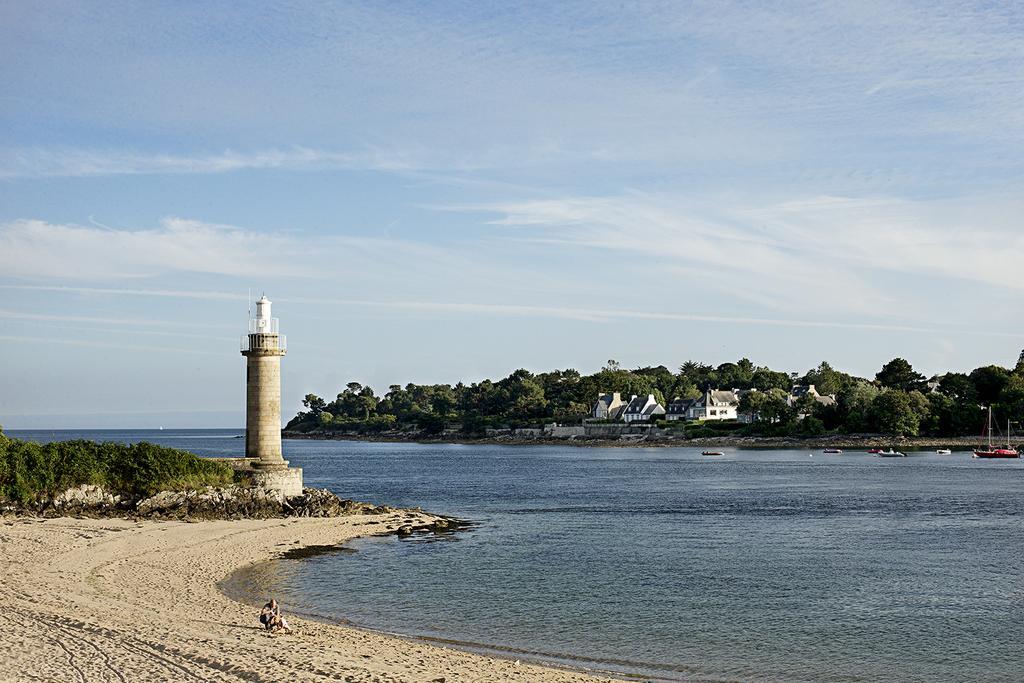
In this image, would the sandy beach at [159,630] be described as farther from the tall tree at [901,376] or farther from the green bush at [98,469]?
the tall tree at [901,376]

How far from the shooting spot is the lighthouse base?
4200cm

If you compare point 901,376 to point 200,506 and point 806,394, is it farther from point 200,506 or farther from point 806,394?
point 200,506

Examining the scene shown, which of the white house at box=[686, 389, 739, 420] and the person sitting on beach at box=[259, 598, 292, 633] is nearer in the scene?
the person sitting on beach at box=[259, 598, 292, 633]

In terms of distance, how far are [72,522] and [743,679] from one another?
Result: 82.2 feet

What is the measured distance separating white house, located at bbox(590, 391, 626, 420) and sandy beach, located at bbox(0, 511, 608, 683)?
14909 centimetres

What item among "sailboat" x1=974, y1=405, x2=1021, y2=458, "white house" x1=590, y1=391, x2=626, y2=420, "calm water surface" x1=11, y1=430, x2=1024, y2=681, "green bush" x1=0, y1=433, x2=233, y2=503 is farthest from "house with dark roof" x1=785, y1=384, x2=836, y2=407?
"green bush" x1=0, y1=433, x2=233, y2=503

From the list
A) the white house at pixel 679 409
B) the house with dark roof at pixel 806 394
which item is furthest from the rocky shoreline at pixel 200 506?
the white house at pixel 679 409

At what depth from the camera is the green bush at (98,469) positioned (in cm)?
3744

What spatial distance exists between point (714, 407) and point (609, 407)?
21.5 metres

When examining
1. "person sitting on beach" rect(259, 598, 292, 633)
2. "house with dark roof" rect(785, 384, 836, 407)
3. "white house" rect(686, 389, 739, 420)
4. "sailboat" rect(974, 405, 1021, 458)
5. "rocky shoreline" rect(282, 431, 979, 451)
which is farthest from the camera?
"white house" rect(686, 389, 739, 420)

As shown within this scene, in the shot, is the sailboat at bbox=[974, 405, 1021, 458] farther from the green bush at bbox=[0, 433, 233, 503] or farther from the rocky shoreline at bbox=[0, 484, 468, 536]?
the green bush at bbox=[0, 433, 233, 503]

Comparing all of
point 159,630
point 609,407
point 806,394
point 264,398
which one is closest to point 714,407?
point 806,394

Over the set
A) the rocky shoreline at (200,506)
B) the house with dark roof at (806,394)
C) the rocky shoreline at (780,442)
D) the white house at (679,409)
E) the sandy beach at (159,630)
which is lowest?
the rocky shoreline at (780,442)

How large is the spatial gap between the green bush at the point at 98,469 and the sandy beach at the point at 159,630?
Answer: 4476 millimetres
